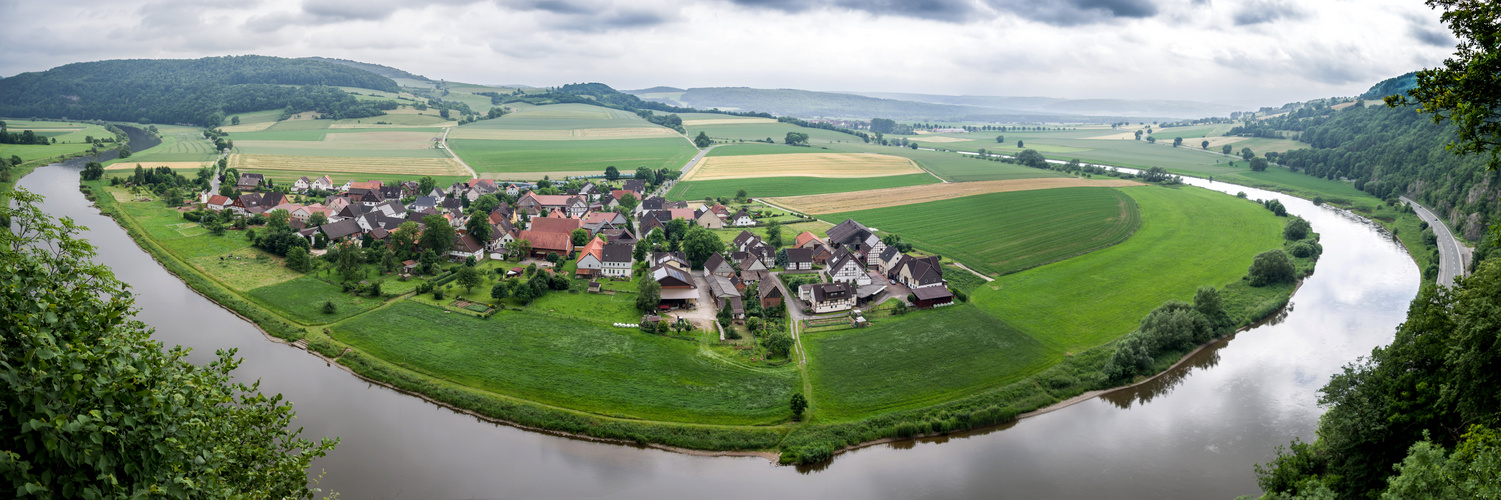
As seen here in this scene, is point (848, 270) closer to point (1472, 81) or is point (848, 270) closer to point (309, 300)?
point (309, 300)

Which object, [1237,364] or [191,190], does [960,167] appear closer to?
[1237,364]

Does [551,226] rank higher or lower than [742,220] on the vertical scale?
higher

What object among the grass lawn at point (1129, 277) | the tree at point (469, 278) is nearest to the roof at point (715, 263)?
the tree at point (469, 278)

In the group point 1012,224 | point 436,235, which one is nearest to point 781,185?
point 1012,224

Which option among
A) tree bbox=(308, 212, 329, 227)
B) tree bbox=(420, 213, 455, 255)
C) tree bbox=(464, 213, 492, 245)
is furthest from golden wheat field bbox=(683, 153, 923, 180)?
tree bbox=(420, 213, 455, 255)

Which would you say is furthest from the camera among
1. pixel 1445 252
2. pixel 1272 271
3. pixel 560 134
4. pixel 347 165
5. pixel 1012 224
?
pixel 560 134

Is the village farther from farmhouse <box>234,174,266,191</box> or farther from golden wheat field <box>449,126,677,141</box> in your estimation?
golden wheat field <box>449,126,677,141</box>
